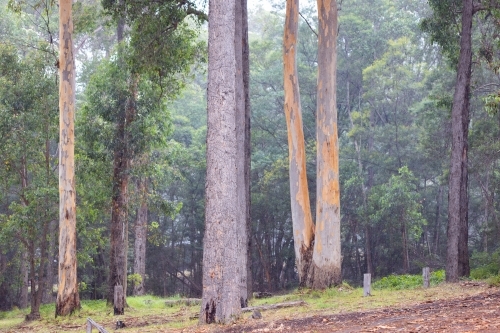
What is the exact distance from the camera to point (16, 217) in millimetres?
19547

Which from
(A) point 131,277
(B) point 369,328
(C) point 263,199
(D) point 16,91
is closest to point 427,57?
(C) point 263,199

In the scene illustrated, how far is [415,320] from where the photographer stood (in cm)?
862

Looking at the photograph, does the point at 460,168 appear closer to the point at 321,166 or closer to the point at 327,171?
the point at 327,171

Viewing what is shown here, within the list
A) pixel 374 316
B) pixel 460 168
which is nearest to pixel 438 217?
pixel 460 168

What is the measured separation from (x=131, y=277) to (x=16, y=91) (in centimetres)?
796

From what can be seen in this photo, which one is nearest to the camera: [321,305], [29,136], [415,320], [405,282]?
[415,320]

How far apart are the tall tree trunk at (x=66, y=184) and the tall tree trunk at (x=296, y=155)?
6.20 meters

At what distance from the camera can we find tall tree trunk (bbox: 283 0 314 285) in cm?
1841

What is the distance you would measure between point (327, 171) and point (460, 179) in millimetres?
3385

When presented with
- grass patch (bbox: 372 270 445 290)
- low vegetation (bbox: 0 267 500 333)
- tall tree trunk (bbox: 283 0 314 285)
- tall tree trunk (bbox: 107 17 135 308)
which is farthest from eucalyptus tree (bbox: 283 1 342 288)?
tall tree trunk (bbox: 107 17 135 308)

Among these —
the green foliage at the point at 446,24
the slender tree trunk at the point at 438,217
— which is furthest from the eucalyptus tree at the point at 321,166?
the slender tree trunk at the point at 438,217

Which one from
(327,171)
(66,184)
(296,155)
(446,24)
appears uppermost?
(446,24)

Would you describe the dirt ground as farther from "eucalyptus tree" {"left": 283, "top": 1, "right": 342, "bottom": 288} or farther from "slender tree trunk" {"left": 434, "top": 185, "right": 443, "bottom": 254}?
"slender tree trunk" {"left": 434, "top": 185, "right": 443, "bottom": 254}

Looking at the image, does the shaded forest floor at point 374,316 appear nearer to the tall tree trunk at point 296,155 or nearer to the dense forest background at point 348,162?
the tall tree trunk at point 296,155
